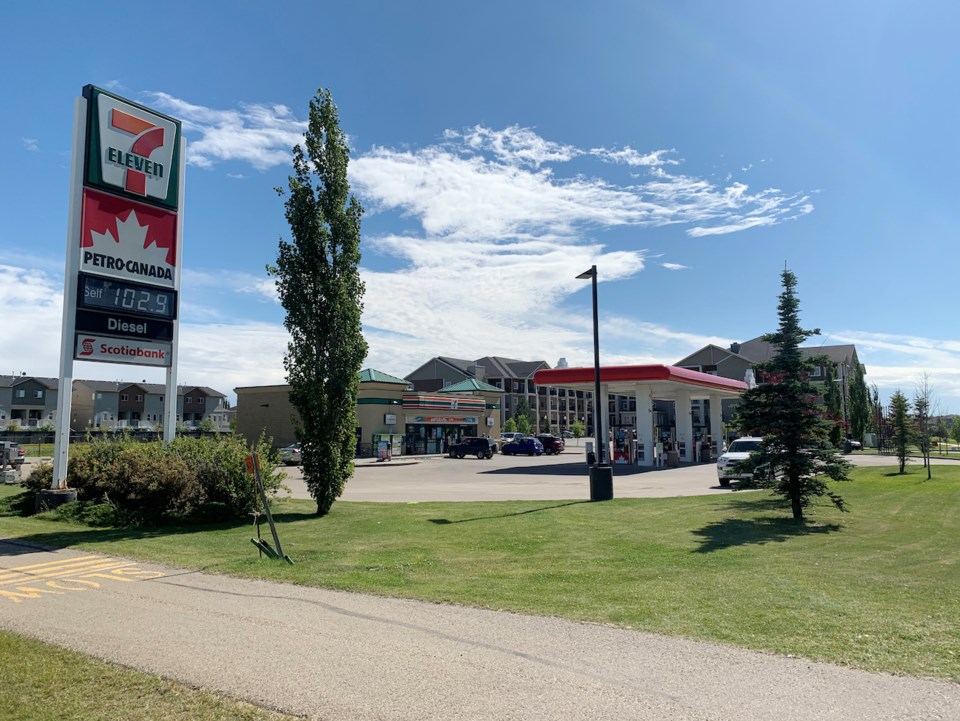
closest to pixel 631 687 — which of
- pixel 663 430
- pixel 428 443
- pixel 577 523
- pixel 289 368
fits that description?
pixel 577 523

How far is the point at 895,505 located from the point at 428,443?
134 ft

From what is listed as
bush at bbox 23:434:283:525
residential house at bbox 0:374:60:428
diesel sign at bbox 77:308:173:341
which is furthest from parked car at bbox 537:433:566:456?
residential house at bbox 0:374:60:428

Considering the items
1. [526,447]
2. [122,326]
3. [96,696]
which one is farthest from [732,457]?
[526,447]

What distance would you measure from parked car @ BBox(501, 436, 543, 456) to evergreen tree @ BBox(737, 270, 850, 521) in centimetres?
3643

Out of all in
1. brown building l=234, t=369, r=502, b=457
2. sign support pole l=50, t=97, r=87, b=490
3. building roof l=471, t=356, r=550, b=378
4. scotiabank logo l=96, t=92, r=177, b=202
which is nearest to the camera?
sign support pole l=50, t=97, r=87, b=490

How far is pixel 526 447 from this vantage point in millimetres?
50469

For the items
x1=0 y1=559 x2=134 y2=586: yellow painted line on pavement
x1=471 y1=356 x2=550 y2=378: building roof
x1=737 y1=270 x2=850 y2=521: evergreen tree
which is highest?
x1=471 y1=356 x2=550 y2=378: building roof

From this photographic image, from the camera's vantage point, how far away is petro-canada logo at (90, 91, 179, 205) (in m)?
16.3

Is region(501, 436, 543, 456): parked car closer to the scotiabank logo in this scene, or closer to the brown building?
the brown building

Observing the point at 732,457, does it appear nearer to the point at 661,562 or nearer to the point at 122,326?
the point at 661,562

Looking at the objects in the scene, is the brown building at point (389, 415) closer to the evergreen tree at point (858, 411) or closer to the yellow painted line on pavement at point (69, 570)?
the yellow painted line on pavement at point (69, 570)

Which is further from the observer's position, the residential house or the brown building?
the residential house

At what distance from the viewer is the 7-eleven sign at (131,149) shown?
16250mm

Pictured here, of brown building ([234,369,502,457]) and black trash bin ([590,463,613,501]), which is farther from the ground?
brown building ([234,369,502,457])
